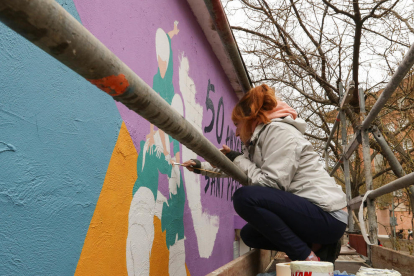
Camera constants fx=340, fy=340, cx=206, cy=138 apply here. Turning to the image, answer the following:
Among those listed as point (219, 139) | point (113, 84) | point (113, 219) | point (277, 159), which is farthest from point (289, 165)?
point (219, 139)

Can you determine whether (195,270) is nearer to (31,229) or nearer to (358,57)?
(31,229)

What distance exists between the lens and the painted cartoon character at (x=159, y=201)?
1.71 m

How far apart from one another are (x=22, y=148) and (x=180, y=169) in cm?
152

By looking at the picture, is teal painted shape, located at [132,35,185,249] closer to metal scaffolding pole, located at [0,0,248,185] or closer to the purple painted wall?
the purple painted wall

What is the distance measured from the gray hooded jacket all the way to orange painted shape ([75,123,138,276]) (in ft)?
2.36

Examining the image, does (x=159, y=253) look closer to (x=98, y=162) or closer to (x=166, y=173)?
(x=166, y=173)

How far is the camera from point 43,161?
1.08 m

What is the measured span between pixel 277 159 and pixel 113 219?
0.93 meters

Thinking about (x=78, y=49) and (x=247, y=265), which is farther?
(x=247, y=265)

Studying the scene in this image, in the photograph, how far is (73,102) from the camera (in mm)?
1254

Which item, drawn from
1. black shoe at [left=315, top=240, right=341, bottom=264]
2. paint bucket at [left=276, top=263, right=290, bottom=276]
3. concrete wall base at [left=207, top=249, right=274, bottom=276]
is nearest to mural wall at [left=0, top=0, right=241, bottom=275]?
concrete wall base at [left=207, top=249, right=274, bottom=276]

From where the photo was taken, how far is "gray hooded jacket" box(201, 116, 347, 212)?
189 centimetres

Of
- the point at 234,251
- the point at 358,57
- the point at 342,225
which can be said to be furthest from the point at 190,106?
the point at 358,57

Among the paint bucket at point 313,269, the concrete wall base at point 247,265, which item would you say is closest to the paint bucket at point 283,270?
the concrete wall base at point 247,265
